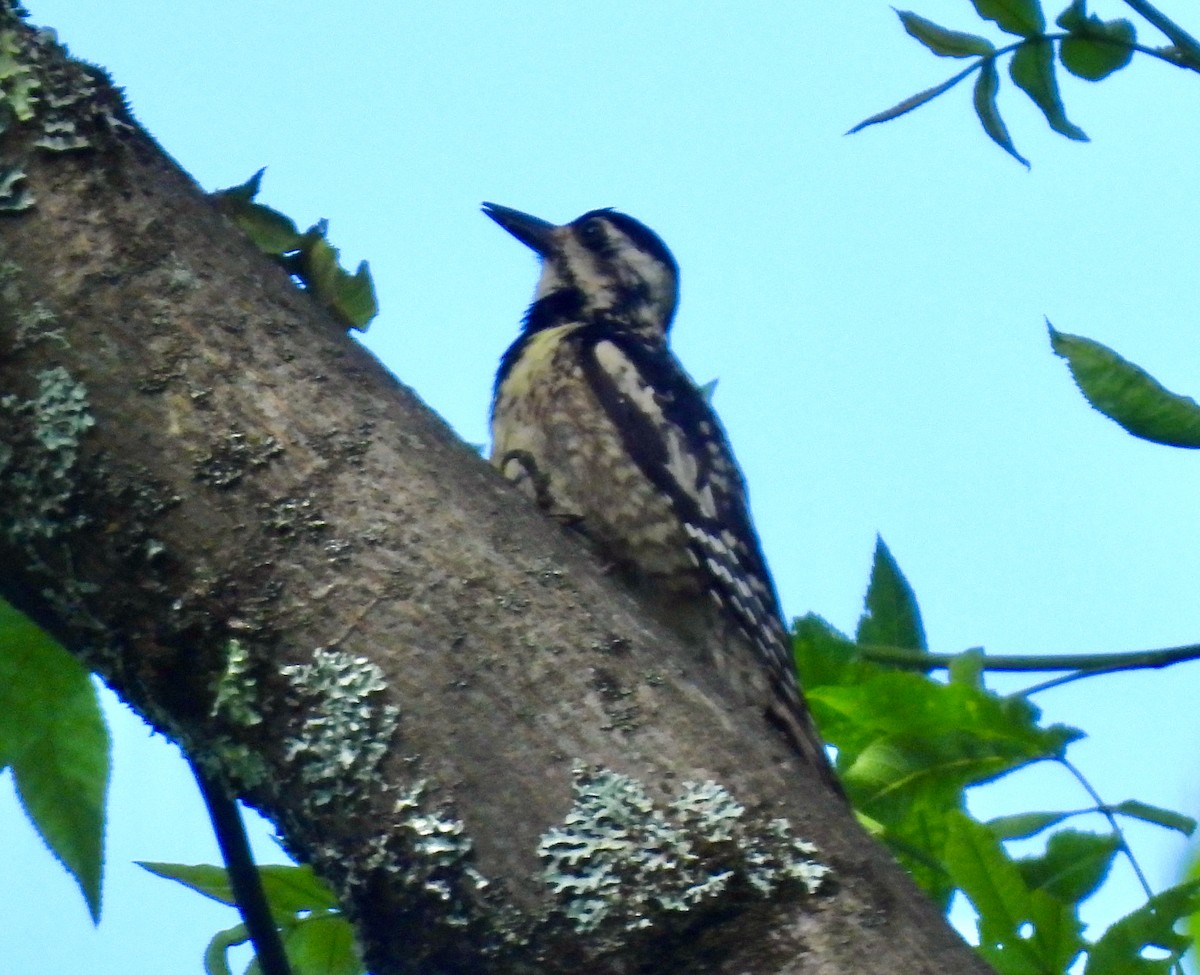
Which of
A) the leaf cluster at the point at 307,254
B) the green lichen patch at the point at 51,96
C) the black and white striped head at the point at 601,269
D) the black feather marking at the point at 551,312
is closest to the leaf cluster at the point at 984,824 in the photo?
the leaf cluster at the point at 307,254

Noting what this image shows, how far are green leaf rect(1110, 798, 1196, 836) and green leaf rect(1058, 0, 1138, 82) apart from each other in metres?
0.98

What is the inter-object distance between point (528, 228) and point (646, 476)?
1.52 m

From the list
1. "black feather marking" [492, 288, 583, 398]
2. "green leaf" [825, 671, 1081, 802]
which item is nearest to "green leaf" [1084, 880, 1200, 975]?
"green leaf" [825, 671, 1081, 802]

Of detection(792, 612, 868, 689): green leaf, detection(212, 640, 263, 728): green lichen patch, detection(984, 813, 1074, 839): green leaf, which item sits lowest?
detection(984, 813, 1074, 839): green leaf

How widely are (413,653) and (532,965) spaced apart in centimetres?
31

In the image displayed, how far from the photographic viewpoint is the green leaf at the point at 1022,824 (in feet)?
6.44

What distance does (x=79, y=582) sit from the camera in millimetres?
1514

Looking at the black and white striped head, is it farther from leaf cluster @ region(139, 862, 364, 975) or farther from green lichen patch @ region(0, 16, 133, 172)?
green lichen patch @ region(0, 16, 133, 172)

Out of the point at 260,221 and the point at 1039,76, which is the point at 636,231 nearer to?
the point at 1039,76

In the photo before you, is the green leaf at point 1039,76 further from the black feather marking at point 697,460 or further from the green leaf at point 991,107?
the black feather marking at point 697,460

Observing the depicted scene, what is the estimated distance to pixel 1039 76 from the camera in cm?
214

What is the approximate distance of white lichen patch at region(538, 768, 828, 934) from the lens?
1353mm

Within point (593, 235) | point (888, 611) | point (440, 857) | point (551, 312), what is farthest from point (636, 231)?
point (440, 857)

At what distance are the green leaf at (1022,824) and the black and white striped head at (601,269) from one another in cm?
246
